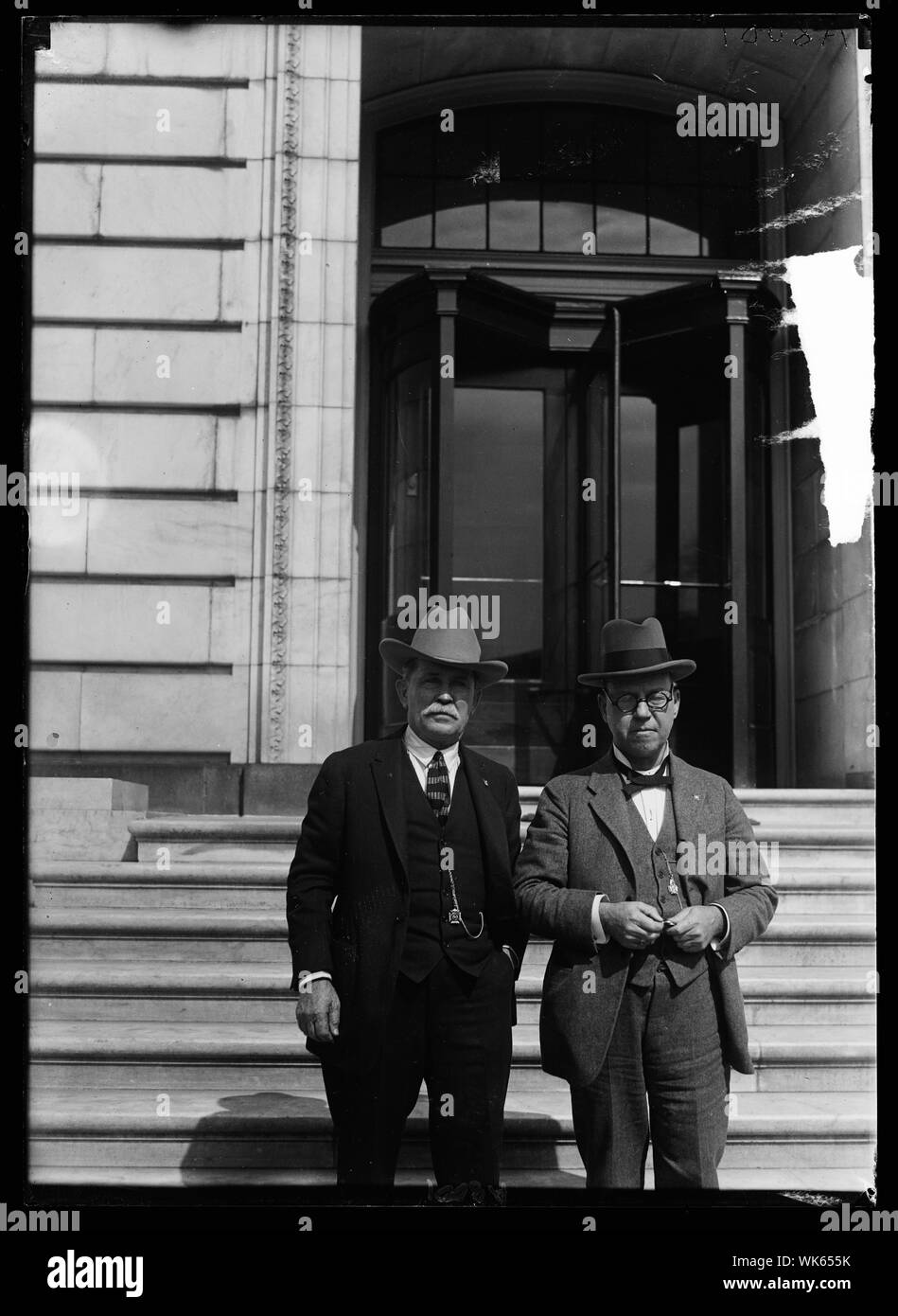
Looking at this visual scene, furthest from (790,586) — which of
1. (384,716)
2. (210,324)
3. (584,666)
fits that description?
(210,324)

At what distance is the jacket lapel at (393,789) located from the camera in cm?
426

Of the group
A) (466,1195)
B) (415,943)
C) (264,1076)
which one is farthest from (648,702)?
(264,1076)

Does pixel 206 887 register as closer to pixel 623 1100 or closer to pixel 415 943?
pixel 415 943

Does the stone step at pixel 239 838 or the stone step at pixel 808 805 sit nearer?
the stone step at pixel 239 838

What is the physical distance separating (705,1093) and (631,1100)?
24cm

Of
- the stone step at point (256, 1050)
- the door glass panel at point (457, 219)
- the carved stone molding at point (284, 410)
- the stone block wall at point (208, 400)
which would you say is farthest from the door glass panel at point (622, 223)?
the stone step at point (256, 1050)

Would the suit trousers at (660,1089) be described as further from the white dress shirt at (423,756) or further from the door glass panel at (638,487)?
the door glass panel at (638,487)

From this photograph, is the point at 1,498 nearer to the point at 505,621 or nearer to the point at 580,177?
the point at 505,621

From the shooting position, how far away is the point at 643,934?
3.94 meters

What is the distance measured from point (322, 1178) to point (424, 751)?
5.78 ft

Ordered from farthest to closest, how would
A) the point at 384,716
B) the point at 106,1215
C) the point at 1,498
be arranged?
the point at 384,716 < the point at 1,498 < the point at 106,1215

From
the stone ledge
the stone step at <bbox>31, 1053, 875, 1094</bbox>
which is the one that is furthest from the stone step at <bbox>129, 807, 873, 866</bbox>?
the stone step at <bbox>31, 1053, 875, 1094</bbox>

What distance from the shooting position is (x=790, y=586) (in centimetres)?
899

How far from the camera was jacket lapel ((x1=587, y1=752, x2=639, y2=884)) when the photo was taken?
4.20 metres
